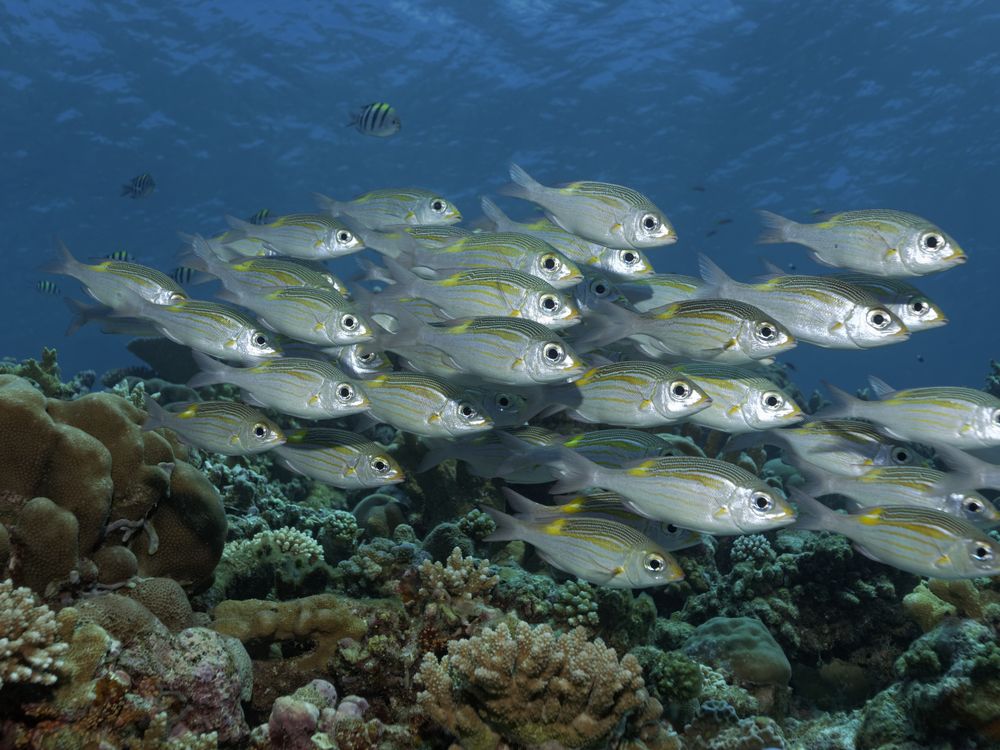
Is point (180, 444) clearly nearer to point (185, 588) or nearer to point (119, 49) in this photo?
point (185, 588)

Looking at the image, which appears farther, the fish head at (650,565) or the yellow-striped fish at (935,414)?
the yellow-striped fish at (935,414)

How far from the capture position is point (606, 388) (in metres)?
4.81

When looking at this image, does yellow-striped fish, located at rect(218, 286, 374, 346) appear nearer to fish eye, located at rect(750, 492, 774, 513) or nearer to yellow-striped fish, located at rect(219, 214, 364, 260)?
yellow-striped fish, located at rect(219, 214, 364, 260)

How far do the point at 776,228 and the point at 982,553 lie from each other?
2997 mm

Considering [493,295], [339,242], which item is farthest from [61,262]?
[493,295]

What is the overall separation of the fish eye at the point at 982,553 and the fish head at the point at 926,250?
2058 mm

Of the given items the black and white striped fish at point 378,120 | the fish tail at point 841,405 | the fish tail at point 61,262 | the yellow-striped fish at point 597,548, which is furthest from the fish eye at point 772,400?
the black and white striped fish at point 378,120

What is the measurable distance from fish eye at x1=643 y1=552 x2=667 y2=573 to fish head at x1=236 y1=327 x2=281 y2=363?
11.0ft

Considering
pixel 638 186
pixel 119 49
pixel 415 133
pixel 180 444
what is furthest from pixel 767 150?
pixel 180 444

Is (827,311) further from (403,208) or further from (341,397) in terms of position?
(403,208)

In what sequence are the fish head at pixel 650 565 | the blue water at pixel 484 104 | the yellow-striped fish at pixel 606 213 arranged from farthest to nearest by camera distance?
the blue water at pixel 484 104 → the yellow-striped fish at pixel 606 213 → the fish head at pixel 650 565

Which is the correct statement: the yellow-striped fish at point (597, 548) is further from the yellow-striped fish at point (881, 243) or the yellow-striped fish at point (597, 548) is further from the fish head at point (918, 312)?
the yellow-striped fish at point (881, 243)

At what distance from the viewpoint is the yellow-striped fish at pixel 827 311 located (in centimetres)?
465

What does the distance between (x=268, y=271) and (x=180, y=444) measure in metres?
1.73
